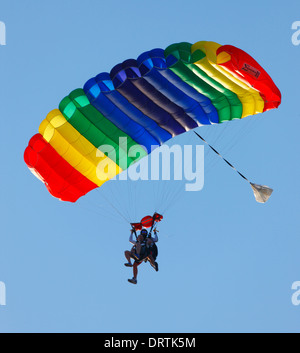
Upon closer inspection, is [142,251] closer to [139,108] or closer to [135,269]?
[135,269]

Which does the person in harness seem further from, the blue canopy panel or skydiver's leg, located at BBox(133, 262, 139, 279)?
the blue canopy panel

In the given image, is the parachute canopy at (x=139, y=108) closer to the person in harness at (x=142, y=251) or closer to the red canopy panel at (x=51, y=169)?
the red canopy panel at (x=51, y=169)

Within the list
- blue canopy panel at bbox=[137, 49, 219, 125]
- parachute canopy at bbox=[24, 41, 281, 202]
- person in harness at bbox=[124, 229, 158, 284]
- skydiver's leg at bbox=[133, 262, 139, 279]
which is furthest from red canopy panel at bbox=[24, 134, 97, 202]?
blue canopy panel at bbox=[137, 49, 219, 125]

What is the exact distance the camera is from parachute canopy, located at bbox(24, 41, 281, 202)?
20578 millimetres

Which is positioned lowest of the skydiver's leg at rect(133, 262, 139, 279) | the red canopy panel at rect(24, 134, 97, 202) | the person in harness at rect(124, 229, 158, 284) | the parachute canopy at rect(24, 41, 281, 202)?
the skydiver's leg at rect(133, 262, 139, 279)

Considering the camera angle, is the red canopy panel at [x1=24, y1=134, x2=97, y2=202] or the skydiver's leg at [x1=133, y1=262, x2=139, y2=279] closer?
the skydiver's leg at [x1=133, y1=262, x2=139, y2=279]

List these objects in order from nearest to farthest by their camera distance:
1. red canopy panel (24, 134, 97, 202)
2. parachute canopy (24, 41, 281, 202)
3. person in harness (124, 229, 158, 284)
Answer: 1. parachute canopy (24, 41, 281, 202)
2. person in harness (124, 229, 158, 284)
3. red canopy panel (24, 134, 97, 202)

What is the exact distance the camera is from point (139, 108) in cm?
2219

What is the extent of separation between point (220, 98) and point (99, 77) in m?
2.96

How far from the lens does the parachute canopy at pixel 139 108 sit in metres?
20.6

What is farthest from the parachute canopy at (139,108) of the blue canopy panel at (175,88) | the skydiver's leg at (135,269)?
the skydiver's leg at (135,269)

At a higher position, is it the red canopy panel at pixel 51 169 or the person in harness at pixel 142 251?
the red canopy panel at pixel 51 169

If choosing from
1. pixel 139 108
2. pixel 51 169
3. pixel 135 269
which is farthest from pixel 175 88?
Result: pixel 135 269
